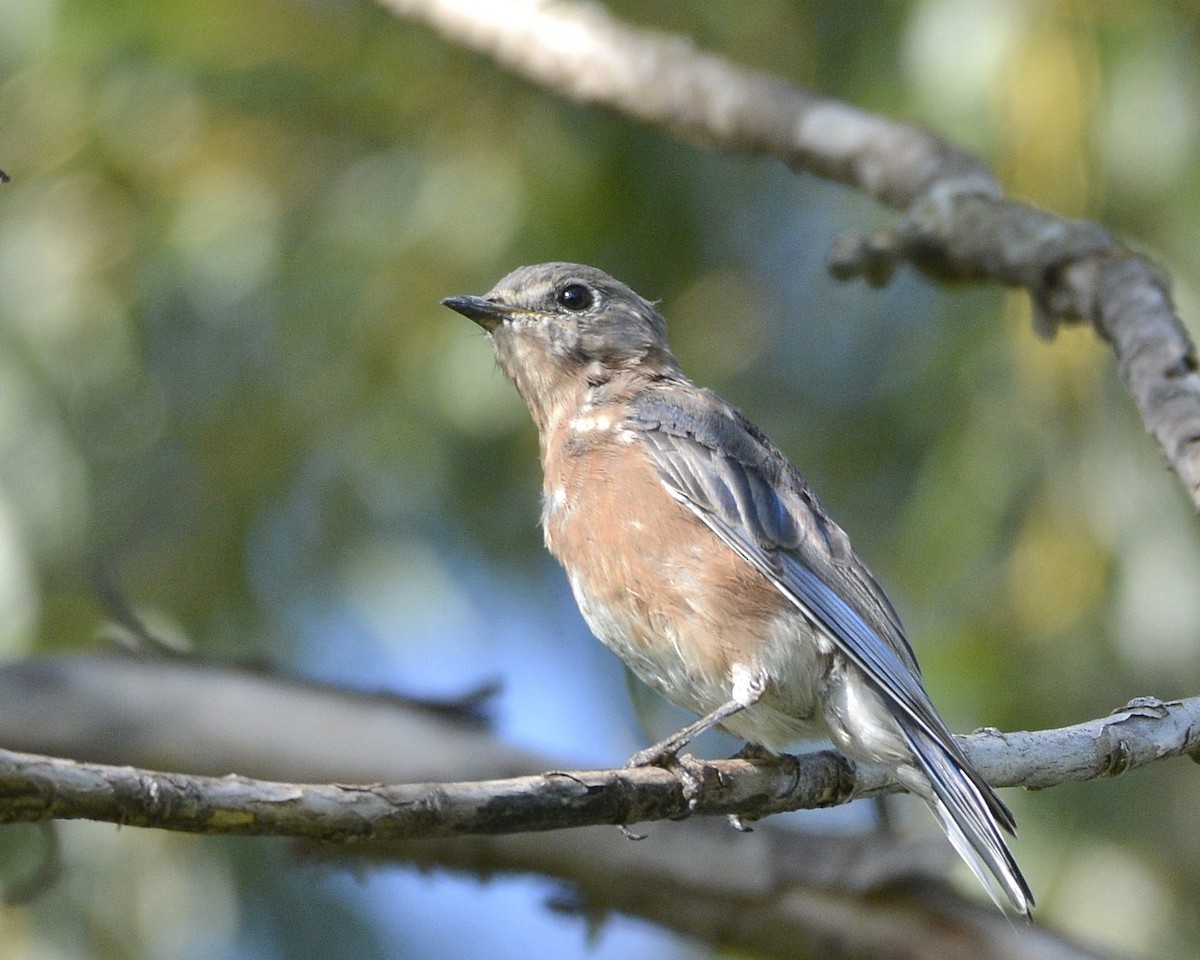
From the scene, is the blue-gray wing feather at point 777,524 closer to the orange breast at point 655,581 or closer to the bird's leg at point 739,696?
the orange breast at point 655,581

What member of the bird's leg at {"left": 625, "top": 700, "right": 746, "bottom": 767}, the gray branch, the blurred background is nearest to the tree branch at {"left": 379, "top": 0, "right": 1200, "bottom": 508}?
the blurred background

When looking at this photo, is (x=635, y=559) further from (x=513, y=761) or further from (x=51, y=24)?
(x=51, y=24)

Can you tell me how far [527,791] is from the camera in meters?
2.13

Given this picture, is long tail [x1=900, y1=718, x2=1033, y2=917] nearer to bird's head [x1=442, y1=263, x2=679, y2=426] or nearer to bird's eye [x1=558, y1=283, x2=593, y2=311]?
bird's head [x1=442, y1=263, x2=679, y2=426]

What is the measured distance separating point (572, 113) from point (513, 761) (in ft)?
8.37

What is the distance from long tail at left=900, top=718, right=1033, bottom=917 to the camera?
274 centimetres

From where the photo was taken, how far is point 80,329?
16.0 ft

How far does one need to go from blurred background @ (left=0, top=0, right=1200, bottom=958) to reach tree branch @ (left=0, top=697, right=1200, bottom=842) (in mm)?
1323

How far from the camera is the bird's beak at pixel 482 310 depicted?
389cm

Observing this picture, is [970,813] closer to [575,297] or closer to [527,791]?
[527,791]

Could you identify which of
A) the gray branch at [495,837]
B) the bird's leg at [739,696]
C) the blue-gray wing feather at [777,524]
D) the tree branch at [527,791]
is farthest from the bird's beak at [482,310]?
the tree branch at [527,791]

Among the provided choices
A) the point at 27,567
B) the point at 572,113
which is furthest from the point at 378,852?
the point at 572,113

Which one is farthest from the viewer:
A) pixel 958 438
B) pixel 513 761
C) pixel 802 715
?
pixel 958 438

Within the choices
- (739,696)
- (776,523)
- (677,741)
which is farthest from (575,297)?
(677,741)
